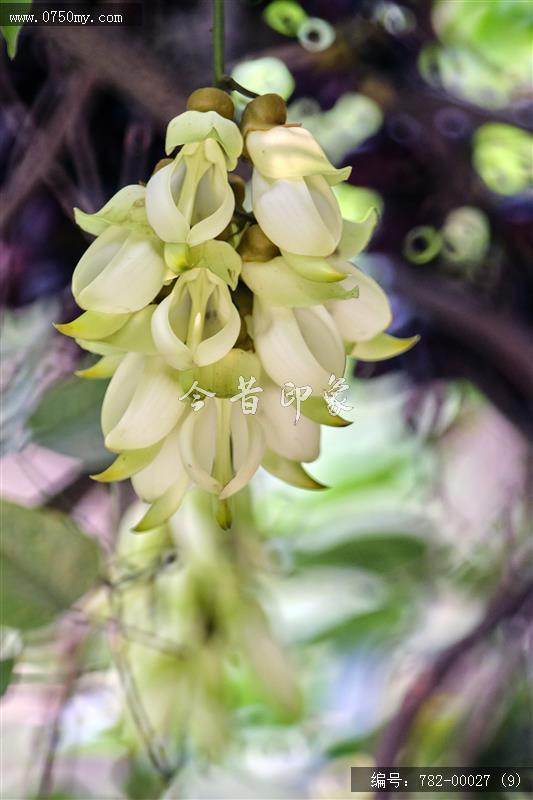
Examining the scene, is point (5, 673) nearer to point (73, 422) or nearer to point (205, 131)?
point (73, 422)

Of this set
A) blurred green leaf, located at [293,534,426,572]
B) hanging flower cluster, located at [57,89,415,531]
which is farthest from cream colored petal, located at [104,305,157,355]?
blurred green leaf, located at [293,534,426,572]

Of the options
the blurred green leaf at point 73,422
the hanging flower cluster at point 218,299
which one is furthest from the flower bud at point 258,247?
the blurred green leaf at point 73,422

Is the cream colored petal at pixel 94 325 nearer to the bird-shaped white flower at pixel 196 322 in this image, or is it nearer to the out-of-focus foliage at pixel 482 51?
the bird-shaped white flower at pixel 196 322

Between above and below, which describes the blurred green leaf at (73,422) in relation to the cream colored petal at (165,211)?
below

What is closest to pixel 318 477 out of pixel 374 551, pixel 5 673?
pixel 374 551

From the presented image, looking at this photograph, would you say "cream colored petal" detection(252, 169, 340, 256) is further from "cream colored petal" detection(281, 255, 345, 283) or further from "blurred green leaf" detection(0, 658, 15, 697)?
"blurred green leaf" detection(0, 658, 15, 697)

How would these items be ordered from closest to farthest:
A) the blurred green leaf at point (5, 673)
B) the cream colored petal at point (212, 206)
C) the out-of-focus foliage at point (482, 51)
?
the cream colored petal at point (212, 206), the blurred green leaf at point (5, 673), the out-of-focus foliage at point (482, 51)

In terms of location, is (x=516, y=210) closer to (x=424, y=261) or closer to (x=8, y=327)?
(x=424, y=261)
